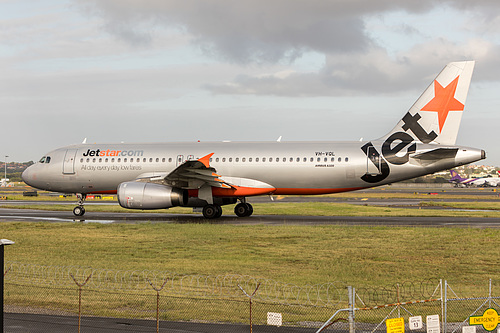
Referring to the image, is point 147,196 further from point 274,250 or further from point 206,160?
point 274,250

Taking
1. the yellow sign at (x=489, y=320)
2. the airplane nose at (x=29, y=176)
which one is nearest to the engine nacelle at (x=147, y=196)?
the airplane nose at (x=29, y=176)

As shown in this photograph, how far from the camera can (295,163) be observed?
35.6 meters

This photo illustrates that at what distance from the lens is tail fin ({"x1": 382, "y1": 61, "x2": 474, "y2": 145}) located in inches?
1385

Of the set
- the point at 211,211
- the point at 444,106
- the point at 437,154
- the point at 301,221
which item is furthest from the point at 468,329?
the point at 444,106

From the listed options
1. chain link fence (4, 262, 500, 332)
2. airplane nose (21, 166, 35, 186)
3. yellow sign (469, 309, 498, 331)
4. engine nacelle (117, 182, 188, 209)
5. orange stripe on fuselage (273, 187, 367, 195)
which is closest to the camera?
yellow sign (469, 309, 498, 331)

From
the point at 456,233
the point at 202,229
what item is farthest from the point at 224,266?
the point at 456,233

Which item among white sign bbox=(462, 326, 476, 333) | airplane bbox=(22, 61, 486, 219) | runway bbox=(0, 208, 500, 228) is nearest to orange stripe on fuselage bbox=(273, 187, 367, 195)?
airplane bbox=(22, 61, 486, 219)

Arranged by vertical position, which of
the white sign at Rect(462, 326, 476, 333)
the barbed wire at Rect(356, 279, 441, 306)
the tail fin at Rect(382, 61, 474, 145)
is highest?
the tail fin at Rect(382, 61, 474, 145)

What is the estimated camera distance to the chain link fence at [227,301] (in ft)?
42.7

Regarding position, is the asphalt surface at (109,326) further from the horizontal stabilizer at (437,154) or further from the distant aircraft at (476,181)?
the distant aircraft at (476,181)

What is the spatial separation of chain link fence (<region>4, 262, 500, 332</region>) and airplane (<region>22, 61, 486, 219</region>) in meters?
15.9

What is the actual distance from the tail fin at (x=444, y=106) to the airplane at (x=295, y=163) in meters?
0.06

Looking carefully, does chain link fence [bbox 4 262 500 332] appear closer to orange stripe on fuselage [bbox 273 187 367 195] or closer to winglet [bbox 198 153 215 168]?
winglet [bbox 198 153 215 168]

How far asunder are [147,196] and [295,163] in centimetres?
928
